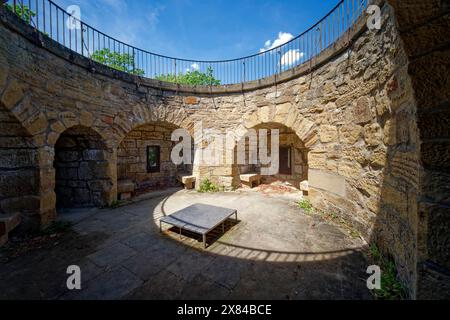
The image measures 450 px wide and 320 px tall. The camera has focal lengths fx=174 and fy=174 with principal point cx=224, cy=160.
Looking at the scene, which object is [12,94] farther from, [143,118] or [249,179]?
[249,179]

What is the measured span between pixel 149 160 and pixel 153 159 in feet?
0.56

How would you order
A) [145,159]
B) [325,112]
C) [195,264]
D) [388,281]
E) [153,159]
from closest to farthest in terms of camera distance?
[388,281] < [195,264] < [325,112] < [145,159] < [153,159]

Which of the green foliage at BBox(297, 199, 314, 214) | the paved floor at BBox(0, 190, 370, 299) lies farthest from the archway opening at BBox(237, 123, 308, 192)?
the paved floor at BBox(0, 190, 370, 299)

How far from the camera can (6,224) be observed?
2.54 metres

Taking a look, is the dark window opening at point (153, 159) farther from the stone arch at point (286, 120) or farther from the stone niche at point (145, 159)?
the stone arch at point (286, 120)

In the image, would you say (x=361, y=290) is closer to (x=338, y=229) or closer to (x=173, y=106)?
(x=338, y=229)

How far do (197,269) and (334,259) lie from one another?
173 cm

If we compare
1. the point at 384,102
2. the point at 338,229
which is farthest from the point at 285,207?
the point at 384,102

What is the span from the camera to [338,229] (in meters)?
3.02

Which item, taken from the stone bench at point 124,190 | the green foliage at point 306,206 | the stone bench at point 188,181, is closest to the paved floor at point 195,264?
the green foliage at point 306,206

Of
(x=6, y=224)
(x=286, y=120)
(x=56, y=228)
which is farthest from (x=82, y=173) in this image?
(x=286, y=120)
